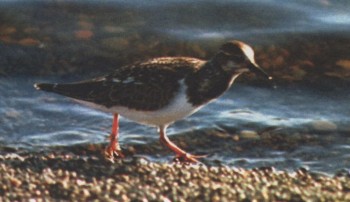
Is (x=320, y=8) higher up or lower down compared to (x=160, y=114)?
higher up

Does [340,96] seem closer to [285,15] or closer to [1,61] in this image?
[285,15]

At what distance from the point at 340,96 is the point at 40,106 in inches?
130

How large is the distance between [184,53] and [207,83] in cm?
356

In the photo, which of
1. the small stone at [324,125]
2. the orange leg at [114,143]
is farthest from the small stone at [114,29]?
the orange leg at [114,143]

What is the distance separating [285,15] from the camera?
508 inches

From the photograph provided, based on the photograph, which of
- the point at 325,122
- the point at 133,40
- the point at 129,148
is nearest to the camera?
the point at 129,148

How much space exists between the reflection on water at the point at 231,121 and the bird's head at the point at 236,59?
3.61 feet

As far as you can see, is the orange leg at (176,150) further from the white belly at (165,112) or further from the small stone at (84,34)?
the small stone at (84,34)

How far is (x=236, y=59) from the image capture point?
8.54 metres

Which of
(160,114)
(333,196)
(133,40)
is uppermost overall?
(133,40)

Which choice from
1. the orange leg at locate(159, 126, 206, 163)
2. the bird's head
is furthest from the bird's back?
the orange leg at locate(159, 126, 206, 163)

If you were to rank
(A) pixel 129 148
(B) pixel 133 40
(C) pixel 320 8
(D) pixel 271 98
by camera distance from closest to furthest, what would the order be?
(A) pixel 129 148, (D) pixel 271 98, (B) pixel 133 40, (C) pixel 320 8

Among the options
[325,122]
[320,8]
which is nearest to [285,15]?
[320,8]

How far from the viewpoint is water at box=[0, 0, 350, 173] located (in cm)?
962
